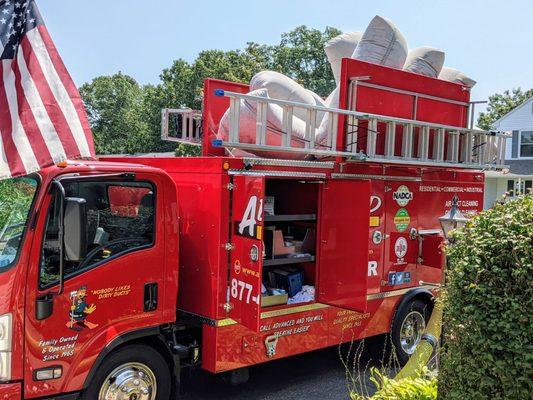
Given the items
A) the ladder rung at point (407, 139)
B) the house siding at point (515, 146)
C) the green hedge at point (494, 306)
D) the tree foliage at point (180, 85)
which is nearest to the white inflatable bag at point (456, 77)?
the ladder rung at point (407, 139)

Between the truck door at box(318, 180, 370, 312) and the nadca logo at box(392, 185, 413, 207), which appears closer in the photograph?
the truck door at box(318, 180, 370, 312)

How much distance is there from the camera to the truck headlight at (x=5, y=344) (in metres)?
3.73

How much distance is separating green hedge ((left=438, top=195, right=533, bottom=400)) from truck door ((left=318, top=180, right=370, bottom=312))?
2053 mm

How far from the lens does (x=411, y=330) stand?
6785 millimetres

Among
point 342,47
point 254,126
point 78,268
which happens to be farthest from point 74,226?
point 342,47

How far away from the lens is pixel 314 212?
235 inches

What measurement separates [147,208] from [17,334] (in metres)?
1.32

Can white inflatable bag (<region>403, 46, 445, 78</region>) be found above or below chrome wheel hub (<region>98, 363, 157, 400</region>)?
above

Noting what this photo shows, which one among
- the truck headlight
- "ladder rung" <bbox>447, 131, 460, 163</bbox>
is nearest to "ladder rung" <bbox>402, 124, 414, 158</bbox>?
"ladder rung" <bbox>447, 131, 460, 163</bbox>

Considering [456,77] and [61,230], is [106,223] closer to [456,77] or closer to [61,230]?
[61,230]

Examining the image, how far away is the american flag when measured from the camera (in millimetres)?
3781

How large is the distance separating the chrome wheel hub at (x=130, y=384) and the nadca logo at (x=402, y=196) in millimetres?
3360

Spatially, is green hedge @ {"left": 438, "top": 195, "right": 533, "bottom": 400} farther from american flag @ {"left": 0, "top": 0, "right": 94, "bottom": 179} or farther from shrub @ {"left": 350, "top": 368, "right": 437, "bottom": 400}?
american flag @ {"left": 0, "top": 0, "right": 94, "bottom": 179}

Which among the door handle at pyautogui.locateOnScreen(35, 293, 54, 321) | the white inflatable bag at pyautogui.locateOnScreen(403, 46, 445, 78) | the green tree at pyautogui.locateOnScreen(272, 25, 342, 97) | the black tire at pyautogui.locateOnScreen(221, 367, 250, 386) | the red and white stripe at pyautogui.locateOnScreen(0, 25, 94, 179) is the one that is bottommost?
the black tire at pyautogui.locateOnScreen(221, 367, 250, 386)
